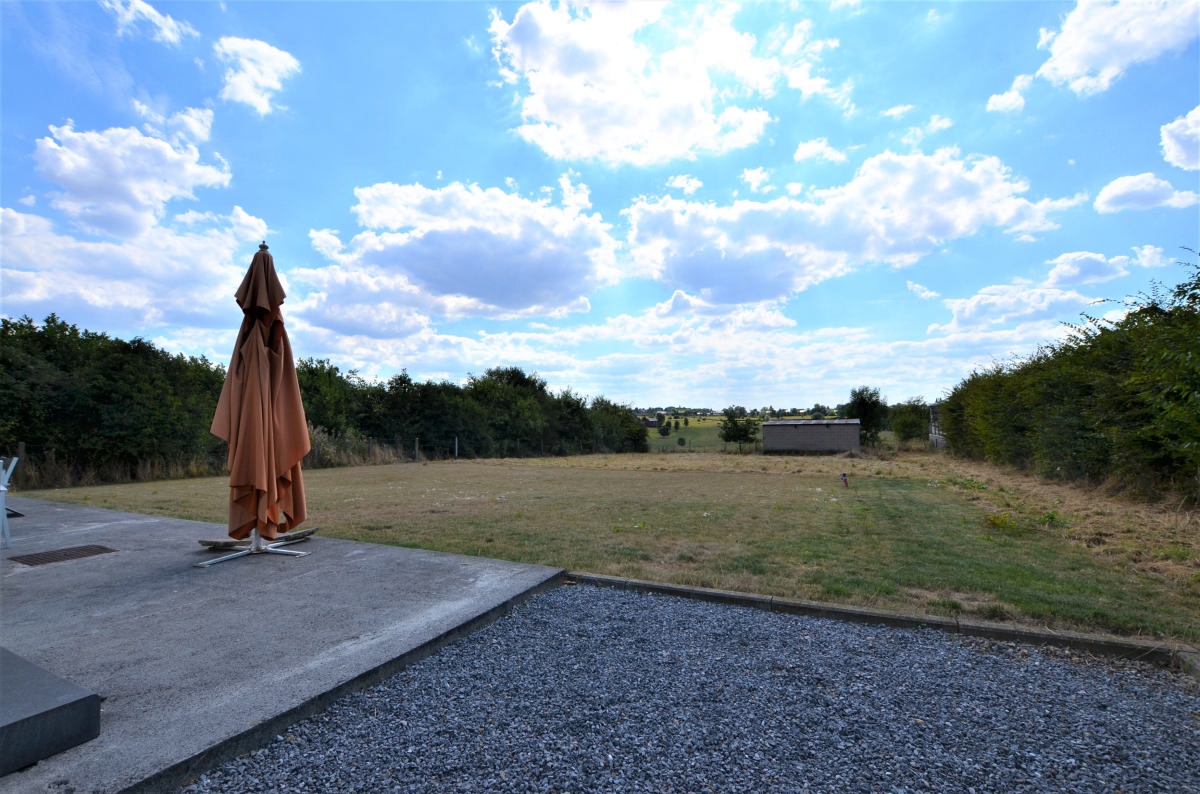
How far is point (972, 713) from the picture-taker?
8.23ft

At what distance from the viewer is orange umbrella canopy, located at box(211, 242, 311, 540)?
451cm

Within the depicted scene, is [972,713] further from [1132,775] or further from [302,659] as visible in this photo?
[302,659]

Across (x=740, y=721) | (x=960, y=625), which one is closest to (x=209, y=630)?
(x=740, y=721)

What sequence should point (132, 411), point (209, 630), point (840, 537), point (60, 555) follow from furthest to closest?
point (132, 411), point (840, 537), point (60, 555), point (209, 630)

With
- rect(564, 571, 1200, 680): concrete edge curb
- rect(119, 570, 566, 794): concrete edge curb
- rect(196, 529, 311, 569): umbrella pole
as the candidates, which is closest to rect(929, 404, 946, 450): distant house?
rect(564, 571, 1200, 680): concrete edge curb

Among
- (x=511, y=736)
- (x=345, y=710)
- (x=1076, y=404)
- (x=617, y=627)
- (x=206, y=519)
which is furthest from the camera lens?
(x=1076, y=404)

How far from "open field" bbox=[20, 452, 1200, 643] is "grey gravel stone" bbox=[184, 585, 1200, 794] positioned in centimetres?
95

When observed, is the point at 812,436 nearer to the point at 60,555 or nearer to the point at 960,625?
the point at 960,625

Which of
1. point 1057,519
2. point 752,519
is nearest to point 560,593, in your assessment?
point 752,519

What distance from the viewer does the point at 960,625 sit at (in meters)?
3.53

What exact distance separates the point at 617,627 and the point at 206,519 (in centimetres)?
638

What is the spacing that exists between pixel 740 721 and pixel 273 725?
74.4 inches

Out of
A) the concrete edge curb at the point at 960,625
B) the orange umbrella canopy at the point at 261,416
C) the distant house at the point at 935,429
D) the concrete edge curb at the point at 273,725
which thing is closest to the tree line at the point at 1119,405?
the concrete edge curb at the point at 960,625

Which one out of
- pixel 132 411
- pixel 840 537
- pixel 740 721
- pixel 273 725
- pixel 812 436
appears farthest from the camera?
pixel 812 436
